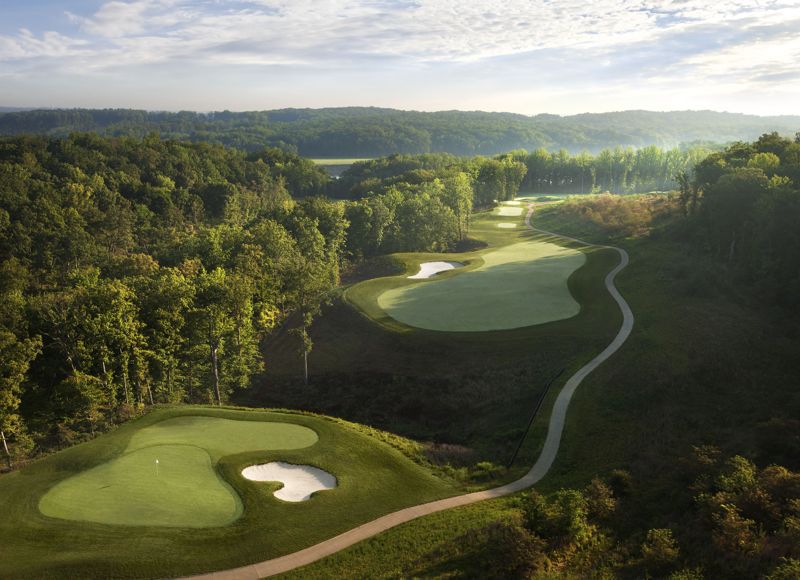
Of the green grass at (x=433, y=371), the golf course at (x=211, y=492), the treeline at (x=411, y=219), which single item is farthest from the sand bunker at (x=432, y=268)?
the golf course at (x=211, y=492)

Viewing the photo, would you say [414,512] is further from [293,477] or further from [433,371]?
[433,371]

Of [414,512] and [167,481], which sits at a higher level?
[167,481]

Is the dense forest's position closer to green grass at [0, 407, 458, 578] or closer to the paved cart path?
green grass at [0, 407, 458, 578]

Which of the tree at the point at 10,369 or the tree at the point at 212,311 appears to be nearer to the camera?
the tree at the point at 10,369

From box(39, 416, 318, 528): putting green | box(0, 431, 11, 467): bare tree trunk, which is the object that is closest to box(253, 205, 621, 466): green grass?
box(39, 416, 318, 528): putting green

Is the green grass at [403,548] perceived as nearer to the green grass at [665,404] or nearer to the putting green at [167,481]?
the green grass at [665,404]

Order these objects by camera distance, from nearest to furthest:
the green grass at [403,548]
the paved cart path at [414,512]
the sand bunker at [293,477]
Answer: the green grass at [403,548]
the paved cart path at [414,512]
the sand bunker at [293,477]

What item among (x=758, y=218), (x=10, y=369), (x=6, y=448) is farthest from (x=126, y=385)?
(x=758, y=218)
